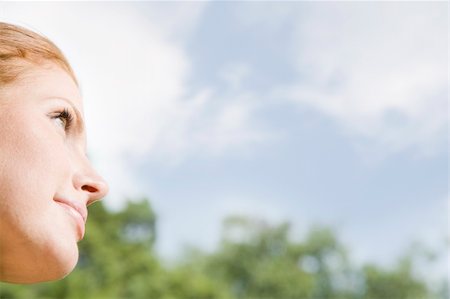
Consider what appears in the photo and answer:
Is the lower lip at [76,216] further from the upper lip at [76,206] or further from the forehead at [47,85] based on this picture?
the forehead at [47,85]

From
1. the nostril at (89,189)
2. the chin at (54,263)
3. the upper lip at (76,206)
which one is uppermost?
the nostril at (89,189)

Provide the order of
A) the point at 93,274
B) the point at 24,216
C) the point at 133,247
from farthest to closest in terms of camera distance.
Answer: the point at 133,247, the point at 93,274, the point at 24,216

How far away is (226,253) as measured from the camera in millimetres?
11617

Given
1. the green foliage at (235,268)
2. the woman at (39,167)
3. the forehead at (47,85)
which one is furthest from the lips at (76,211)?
the green foliage at (235,268)

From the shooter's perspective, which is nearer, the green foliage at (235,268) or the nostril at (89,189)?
the nostril at (89,189)

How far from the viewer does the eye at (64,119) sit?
25.3 inches

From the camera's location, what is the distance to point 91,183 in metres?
0.63

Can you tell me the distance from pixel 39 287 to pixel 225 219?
5.42 meters

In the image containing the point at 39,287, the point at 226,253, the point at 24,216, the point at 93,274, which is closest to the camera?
the point at 24,216

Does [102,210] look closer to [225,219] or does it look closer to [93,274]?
[93,274]

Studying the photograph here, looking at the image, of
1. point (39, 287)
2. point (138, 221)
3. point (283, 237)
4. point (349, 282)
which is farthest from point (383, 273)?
point (39, 287)

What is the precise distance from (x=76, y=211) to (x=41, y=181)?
0.15 ft

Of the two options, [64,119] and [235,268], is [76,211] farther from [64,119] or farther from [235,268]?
[235,268]

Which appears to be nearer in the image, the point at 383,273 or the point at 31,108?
the point at 31,108
